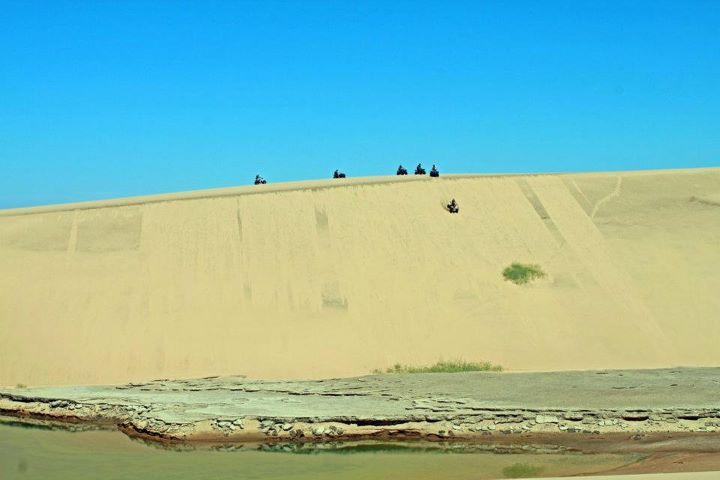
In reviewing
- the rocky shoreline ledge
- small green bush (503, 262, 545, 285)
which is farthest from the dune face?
the rocky shoreline ledge

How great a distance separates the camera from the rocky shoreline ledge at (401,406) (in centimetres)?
1419

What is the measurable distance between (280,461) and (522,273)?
12.5 meters

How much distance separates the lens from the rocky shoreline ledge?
1419 centimetres

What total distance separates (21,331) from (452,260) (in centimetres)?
1099

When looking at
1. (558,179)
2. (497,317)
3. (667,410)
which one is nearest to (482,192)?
Answer: (558,179)

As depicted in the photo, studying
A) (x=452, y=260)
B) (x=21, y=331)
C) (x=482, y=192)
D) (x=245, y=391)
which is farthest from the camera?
(x=482, y=192)

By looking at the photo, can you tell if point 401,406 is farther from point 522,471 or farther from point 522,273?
point 522,273

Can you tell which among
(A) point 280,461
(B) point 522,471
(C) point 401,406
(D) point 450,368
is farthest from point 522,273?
(A) point 280,461

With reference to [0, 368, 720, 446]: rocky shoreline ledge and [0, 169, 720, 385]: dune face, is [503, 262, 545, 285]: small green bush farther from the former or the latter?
[0, 368, 720, 446]: rocky shoreline ledge

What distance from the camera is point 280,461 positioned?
13.2 meters

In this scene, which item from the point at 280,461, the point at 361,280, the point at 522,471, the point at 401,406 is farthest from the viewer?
the point at 361,280

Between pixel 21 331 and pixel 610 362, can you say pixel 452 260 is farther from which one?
pixel 21 331

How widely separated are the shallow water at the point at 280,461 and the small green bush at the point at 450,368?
5.51m

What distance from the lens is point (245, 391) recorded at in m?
17.0
